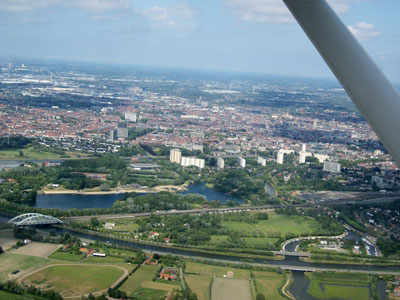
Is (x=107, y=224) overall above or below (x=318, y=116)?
below

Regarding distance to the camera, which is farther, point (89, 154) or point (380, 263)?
point (89, 154)

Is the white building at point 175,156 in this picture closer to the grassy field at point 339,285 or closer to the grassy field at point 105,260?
the grassy field at point 105,260

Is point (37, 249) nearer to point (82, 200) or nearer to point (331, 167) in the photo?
point (82, 200)

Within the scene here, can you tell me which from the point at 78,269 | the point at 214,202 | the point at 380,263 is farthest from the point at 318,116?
the point at 78,269

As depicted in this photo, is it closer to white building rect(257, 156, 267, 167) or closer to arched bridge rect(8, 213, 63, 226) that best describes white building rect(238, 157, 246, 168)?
white building rect(257, 156, 267, 167)

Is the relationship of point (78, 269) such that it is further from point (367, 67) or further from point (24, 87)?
point (24, 87)

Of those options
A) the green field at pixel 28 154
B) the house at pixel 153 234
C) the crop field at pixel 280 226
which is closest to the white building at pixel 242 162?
the crop field at pixel 280 226
